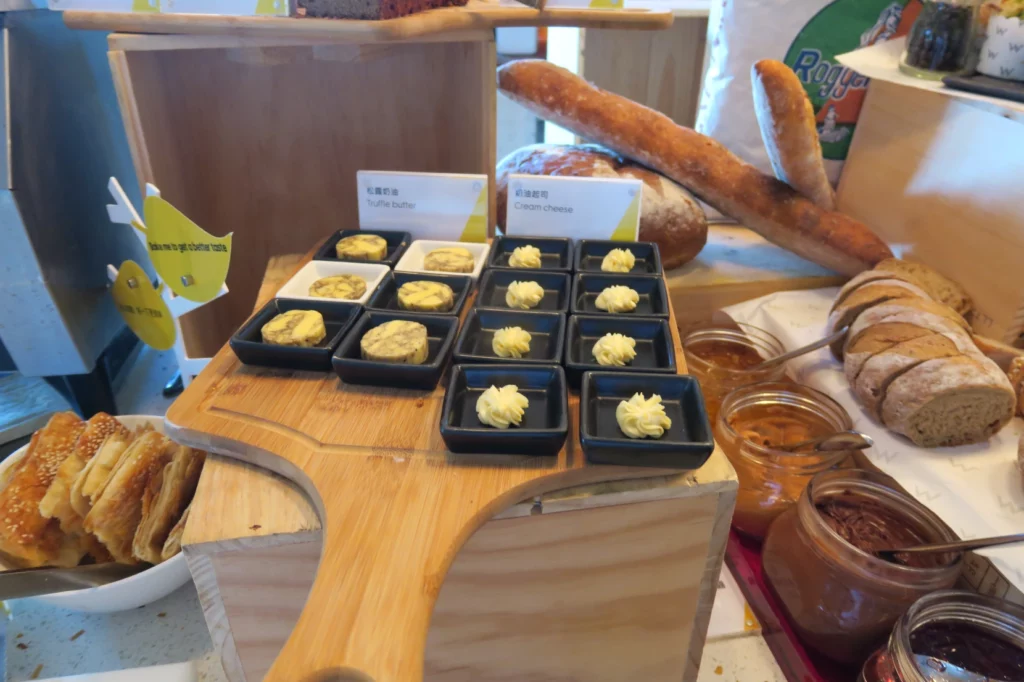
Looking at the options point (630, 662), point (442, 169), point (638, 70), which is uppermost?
point (638, 70)

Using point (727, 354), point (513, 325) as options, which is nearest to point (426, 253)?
point (513, 325)

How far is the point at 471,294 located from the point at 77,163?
808 millimetres

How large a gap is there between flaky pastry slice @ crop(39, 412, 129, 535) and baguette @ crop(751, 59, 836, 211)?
4.10 feet

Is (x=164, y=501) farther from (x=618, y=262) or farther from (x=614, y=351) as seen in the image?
(x=618, y=262)

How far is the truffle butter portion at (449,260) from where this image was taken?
0.99m

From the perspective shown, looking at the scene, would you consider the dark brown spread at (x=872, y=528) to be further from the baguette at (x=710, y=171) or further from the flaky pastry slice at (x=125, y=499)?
the flaky pastry slice at (x=125, y=499)

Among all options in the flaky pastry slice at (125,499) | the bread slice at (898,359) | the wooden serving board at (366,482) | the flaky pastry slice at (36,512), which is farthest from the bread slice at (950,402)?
the flaky pastry slice at (36,512)

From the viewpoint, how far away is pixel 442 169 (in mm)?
1259

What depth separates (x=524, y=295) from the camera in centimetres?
89

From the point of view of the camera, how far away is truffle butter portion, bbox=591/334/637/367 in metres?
0.77

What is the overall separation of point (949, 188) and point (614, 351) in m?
0.88

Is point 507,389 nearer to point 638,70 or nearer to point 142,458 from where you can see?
point 142,458

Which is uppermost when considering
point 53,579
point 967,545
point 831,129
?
point 831,129

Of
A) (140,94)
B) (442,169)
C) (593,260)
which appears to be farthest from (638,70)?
(140,94)
